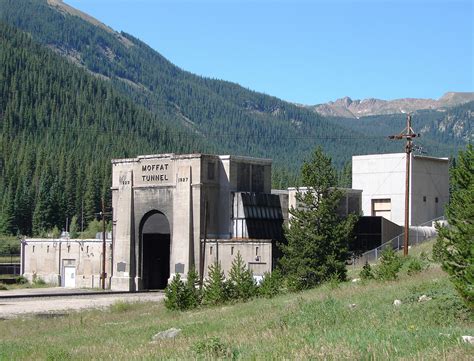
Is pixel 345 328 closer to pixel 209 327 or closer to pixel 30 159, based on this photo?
pixel 209 327

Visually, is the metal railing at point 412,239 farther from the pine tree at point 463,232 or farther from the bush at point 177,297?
the pine tree at point 463,232

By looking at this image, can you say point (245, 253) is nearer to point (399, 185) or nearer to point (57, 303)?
point (57, 303)

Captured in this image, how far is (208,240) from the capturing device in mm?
71438

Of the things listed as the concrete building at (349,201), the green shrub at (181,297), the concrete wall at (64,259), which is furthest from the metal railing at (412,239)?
the green shrub at (181,297)

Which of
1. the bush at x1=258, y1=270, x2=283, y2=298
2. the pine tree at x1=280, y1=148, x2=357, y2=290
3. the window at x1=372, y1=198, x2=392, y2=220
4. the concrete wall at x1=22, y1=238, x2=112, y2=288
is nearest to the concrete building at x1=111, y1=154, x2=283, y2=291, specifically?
the concrete wall at x1=22, y1=238, x2=112, y2=288

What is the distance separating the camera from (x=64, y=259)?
8462 cm

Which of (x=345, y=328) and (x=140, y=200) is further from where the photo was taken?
(x=140, y=200)

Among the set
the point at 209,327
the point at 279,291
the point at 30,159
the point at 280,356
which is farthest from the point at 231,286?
the point at 30,159

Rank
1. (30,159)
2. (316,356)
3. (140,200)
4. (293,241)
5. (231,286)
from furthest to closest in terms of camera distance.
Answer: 1. (30,159)
2. (140,200)
3. (293,241)
4. (231,286)
5. (316,356)

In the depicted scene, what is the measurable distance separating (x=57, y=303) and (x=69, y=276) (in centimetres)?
2385

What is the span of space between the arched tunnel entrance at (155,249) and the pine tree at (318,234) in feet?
97.4

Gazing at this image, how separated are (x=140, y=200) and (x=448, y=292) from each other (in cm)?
5097

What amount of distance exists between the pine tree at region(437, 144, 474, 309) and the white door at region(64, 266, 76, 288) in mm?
57479

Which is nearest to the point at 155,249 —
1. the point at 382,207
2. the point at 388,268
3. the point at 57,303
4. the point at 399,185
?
the point at 57,303
